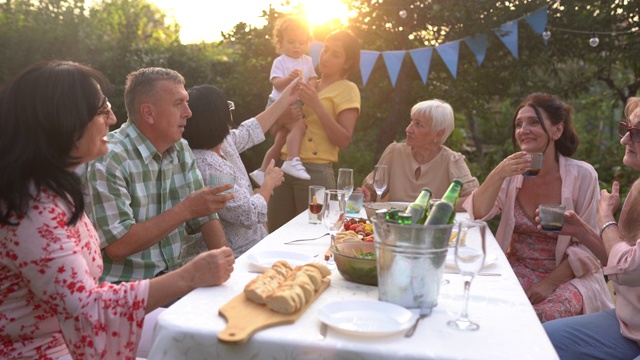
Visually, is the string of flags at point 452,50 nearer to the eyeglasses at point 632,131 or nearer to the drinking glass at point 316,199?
A: the drinking glass at point 316,199

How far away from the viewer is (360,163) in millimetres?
6625

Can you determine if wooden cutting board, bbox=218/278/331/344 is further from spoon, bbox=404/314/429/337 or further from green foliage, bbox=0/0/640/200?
green foliage, bbox=0/0/640/200

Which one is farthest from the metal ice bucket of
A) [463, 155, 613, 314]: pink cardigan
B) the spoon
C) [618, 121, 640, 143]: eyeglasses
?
[463, 155, 613, 314]: pink cardigan

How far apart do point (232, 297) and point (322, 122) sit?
7.77 feet

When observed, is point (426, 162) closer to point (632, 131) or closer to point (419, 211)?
point (632, 131)

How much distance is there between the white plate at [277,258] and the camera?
212 cm

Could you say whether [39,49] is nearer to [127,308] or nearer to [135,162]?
[135,162]

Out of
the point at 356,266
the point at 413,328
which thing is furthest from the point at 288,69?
the point at 413,328

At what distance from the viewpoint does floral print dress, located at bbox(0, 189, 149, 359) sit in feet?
5.28

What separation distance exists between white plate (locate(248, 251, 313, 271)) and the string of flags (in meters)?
3.32

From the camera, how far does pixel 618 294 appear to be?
2.34m

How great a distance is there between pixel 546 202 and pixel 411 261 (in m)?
1.81

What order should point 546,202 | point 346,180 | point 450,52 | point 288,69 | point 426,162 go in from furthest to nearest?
point 450,52 < point 288,69 < point 426,162 < point 546,202 < point 346,180

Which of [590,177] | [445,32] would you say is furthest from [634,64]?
[590,177]
